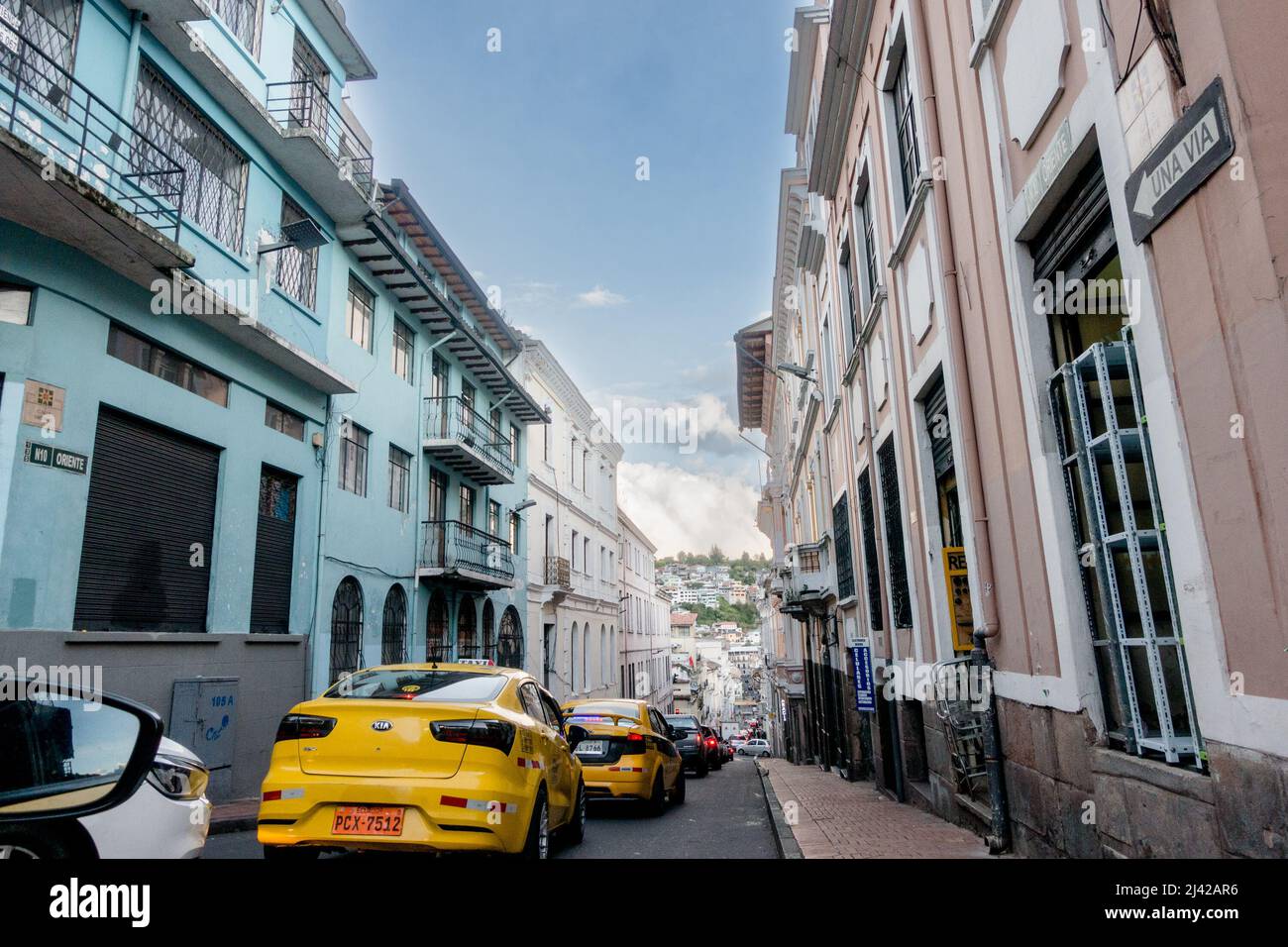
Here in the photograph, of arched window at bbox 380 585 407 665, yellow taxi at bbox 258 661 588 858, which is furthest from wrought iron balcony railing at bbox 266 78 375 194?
yellow taxi at bbox 258 661 588 858

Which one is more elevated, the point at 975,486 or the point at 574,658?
the point at 975,486

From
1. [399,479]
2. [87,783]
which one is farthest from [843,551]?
[87,783]

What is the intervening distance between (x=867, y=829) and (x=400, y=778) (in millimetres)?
5327

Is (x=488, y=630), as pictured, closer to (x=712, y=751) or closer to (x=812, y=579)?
(x=712, y=751)

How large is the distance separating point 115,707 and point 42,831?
61 centimetres

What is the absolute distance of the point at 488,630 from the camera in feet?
77.5

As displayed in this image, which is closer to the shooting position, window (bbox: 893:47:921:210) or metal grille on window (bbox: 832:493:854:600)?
window (bbox: 893:47:921:210)

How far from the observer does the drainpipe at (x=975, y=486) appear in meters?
6.75

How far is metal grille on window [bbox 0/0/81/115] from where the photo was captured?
896 centimetres

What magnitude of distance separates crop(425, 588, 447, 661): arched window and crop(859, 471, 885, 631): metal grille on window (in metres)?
10.4

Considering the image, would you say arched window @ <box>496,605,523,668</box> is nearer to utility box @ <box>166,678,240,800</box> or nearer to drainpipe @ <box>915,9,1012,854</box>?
utility box @ <box>166,678,240,800</box>
